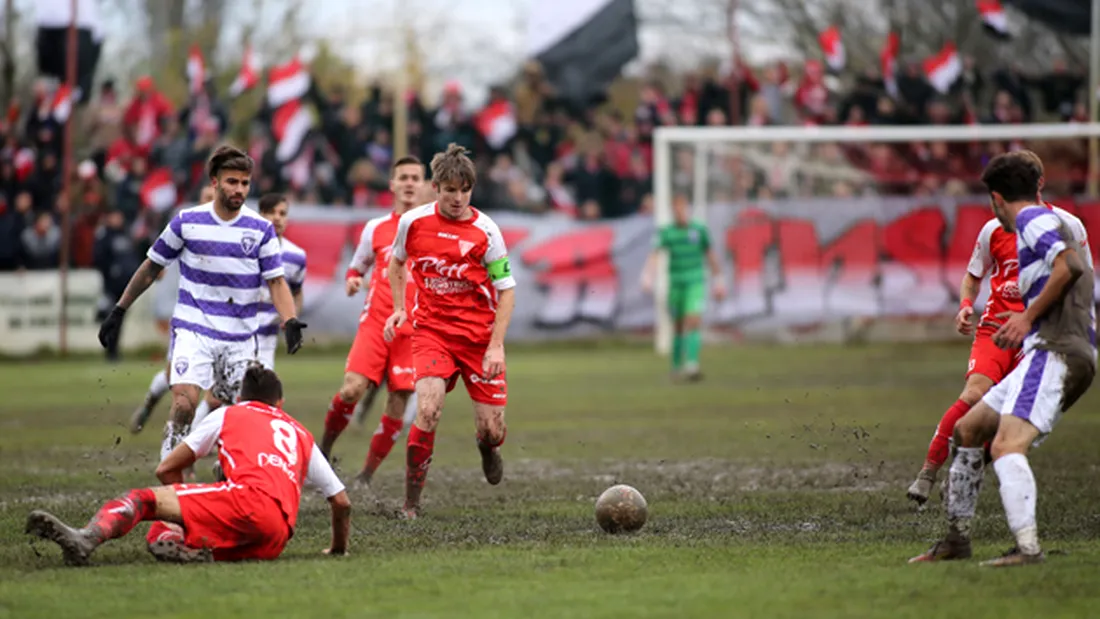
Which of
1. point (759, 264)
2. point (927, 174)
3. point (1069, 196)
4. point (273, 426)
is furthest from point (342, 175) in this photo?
point (273, 426)

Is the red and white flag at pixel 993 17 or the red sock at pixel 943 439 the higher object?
the red and white flag at pixel 993 17

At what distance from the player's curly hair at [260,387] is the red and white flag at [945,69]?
2354 cm

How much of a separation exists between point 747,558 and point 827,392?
11.4 m

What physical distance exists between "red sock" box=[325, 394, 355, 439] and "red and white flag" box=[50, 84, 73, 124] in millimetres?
19590

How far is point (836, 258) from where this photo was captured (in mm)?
30344

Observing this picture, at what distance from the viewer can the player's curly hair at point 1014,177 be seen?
799 centimetres

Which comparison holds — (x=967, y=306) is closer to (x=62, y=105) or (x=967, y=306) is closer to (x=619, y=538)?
(x=619, y=538)

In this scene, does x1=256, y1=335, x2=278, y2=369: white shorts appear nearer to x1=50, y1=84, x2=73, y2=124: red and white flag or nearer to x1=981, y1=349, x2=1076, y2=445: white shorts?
x1=981, y1=349, x2=1076, y2=445: white shorts

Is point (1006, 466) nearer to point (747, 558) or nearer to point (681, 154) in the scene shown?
point (747, 558)

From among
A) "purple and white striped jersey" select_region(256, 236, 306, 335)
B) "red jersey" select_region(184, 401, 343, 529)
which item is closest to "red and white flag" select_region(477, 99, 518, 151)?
"purple and white striped jersey" select_region(256, 236, 306, 335)

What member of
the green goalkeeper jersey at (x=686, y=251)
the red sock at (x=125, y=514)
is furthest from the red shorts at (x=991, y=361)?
the green goalkeeper jersey at (x=686, y=251)

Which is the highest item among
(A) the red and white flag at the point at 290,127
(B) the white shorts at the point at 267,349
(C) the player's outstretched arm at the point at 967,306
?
(A) the red and white flag at the point at 290,127

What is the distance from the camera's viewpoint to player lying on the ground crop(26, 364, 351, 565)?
7887 mm

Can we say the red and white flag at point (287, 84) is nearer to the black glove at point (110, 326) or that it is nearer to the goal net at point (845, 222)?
the goal net at point (845, 222)
